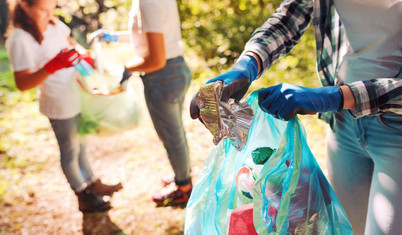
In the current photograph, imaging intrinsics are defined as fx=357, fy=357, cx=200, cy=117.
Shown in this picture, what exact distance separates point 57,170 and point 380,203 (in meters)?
2.67

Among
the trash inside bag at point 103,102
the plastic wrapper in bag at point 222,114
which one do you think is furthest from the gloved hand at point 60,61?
the plastic wrapper in bag at point 222,114

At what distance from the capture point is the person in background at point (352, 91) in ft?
3.00

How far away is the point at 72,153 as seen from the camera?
210 centimetres

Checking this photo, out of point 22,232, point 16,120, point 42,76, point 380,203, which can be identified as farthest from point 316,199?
point 16,120

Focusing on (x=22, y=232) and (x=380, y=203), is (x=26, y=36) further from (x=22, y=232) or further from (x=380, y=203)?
(x=380, y=203)

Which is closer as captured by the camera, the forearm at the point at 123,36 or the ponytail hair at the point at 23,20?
the ponytail hair at the point at 23,20

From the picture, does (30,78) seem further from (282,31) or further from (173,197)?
(282,31)

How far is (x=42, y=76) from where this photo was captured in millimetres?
1778

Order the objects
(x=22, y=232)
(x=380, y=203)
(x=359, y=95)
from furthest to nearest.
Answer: (x=22, y=232) < (x=380, y=203) < (x=359, y=95)

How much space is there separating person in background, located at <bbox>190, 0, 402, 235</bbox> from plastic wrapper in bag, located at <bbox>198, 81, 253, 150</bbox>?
5 centimetres

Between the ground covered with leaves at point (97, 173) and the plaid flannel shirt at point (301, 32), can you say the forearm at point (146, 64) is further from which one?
the plaid flannel shirt at point (301, 32)

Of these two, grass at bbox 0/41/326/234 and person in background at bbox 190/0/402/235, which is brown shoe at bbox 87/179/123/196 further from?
person in background at bbox 190/0/402/235

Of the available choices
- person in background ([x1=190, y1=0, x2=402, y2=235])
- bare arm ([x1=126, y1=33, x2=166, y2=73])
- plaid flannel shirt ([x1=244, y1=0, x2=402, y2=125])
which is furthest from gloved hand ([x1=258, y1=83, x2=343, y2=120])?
bare arm ([x1=126, y1=33, x2=166, y2=73])

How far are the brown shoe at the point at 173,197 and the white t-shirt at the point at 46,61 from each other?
824 millimetres
